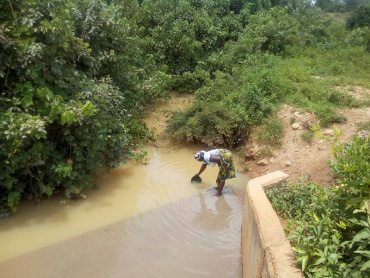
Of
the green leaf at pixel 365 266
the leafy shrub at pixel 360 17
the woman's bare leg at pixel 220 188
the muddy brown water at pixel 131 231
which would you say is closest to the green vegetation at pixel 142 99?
the green leaf at pixel 365 266

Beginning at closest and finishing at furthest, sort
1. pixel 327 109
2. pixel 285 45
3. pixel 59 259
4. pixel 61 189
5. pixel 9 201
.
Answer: pixel 59 259
pixel 9 201
pixel 61 189
pixel 327 109
pixel 285 45

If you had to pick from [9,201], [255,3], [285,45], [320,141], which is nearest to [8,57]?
[9,201]

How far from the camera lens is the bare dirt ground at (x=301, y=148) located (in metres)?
6.33

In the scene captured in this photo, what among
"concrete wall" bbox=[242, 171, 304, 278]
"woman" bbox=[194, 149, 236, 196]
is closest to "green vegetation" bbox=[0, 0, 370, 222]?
"woman" bbox=[194, 149, 236, 196]

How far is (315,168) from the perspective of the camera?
A: 6180 mm

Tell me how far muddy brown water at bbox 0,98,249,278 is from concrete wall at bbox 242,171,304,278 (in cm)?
71

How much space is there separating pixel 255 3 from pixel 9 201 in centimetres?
1398

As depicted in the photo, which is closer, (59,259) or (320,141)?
(59,259)

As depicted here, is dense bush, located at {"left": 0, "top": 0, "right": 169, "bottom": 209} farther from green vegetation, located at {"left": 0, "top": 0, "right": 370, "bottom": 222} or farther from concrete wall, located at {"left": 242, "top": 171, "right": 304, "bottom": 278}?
concrete wall, located at {"left": 242, "top": 171, "right": 304, "bottom": 278}

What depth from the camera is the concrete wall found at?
9.41ft

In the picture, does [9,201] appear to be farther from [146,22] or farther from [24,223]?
[146,22]

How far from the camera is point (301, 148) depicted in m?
6.82

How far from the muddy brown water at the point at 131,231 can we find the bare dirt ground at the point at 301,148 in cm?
79

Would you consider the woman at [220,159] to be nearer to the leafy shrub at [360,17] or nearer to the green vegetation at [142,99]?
the green vegetation at [142,99]
